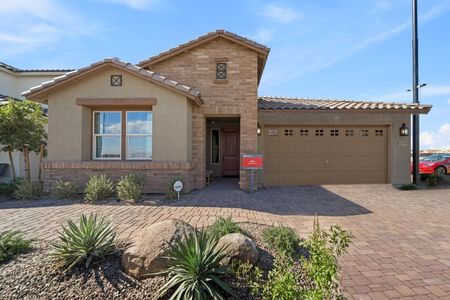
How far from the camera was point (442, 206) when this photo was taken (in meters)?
8.30

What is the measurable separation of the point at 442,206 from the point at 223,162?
9.36 metres

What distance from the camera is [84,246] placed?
3842 millimetres

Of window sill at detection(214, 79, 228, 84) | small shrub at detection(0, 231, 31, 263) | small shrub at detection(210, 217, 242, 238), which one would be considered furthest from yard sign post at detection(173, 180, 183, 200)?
window sill at detection(214, 79, 228, 84)

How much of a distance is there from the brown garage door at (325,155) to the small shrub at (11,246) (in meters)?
8.95

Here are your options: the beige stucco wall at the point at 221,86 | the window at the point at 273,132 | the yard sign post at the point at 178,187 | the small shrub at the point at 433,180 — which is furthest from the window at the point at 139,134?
the small shrub at the point at 433,180

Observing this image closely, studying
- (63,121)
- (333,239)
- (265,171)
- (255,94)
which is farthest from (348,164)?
(63,121)

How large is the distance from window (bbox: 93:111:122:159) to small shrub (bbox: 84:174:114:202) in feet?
4.76

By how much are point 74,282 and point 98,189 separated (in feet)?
16.9

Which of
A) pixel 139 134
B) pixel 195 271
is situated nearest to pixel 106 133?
pixel 139 134

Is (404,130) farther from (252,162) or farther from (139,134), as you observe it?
(139,134)

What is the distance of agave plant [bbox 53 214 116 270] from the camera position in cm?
375

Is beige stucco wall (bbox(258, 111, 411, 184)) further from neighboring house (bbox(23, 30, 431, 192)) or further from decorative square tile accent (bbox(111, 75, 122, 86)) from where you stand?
decorative square tile accent (bbox(111, 75, 122, 86))

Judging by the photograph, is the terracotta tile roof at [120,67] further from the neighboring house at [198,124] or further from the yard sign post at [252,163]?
the yard sign post at [252,163]

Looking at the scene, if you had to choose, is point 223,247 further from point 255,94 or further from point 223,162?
point 223,162
